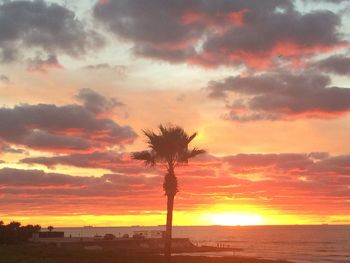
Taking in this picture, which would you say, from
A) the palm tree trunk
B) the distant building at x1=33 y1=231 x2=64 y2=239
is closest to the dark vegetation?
the distant building at x1=33 y1=231 x2=64 y2=239

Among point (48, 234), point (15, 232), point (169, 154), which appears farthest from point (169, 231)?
point (48, 234)

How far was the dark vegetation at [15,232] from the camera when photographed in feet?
269

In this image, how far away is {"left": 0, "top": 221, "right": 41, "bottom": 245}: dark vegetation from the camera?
81.9 meters

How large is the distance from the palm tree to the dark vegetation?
44.4m

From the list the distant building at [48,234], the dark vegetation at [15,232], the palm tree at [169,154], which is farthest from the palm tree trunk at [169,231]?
the distant building at [48,234]

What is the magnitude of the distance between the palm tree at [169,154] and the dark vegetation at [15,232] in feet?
146

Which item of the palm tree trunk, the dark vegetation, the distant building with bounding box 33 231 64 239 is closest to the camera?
the palm tree trunk

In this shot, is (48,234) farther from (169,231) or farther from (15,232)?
(169,231)

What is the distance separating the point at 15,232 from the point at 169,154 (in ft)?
168

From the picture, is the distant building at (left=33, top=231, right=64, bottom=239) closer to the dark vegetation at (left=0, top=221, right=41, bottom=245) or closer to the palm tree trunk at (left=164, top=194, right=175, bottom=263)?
the dark vegetation at (left=0, top=221, right=41, bottom=245)

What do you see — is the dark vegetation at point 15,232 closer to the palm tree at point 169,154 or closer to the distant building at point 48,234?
the distant building at point 48,234

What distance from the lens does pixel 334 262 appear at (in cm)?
11219

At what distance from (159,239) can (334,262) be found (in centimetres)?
3839

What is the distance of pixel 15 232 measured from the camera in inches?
3408
